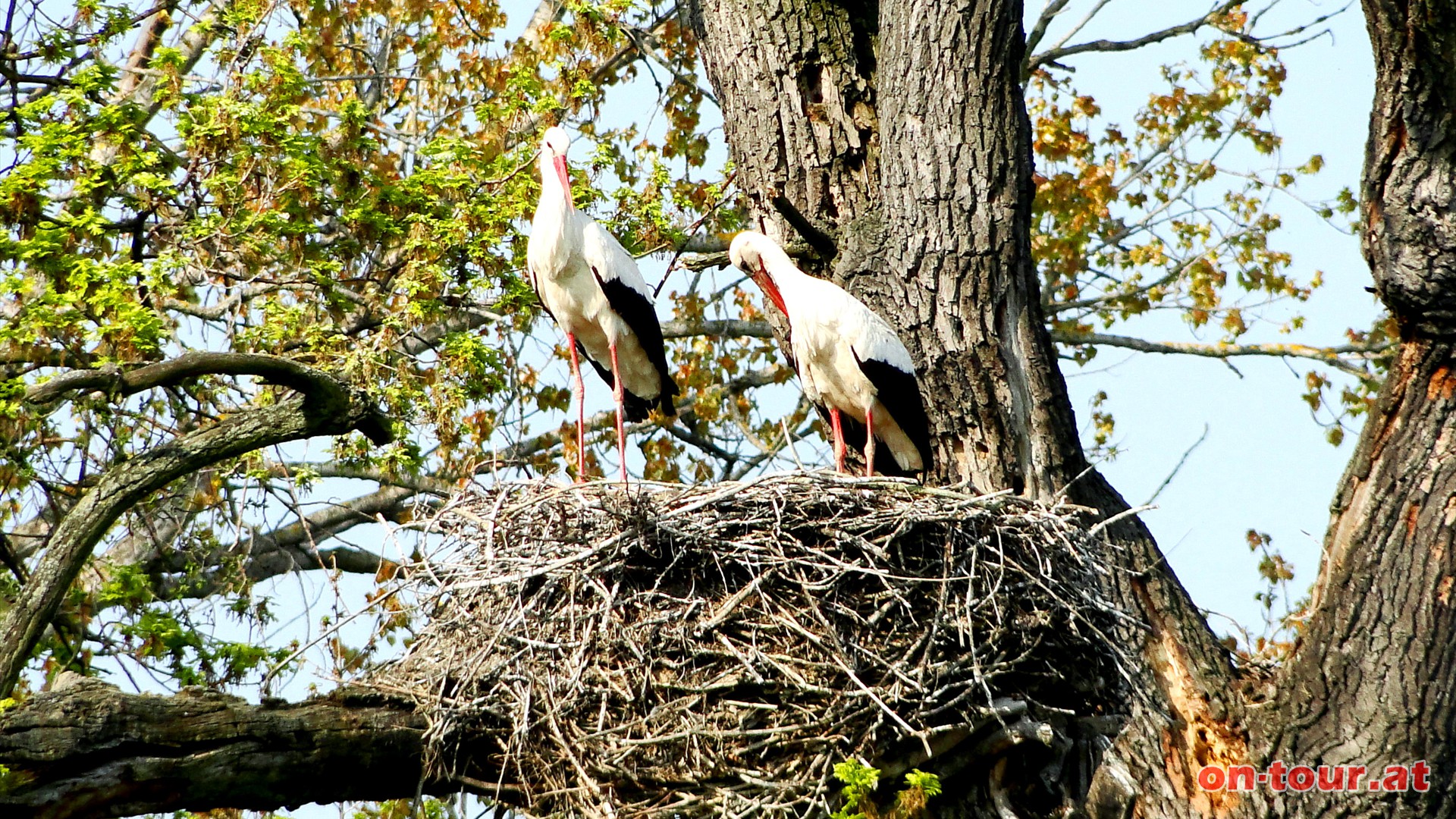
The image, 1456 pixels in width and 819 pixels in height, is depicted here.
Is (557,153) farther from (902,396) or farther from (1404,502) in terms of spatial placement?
(1404,502)

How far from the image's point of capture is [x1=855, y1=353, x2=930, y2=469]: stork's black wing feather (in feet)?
20.2

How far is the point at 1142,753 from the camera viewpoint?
5734 mm

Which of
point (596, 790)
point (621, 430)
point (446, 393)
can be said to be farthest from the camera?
point (446, 393)

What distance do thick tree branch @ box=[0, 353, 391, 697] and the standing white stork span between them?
1051 mm

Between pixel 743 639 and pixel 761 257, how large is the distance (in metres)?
2.46

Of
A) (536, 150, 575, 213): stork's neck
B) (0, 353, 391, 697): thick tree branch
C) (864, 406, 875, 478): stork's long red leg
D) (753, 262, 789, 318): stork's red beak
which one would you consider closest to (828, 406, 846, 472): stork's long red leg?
(864, 406, 875, 478): stork's long red leg

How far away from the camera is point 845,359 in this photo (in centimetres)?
643

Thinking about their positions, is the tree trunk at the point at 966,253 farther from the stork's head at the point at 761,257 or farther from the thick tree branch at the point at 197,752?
the thick tree branch at the point at 197,752

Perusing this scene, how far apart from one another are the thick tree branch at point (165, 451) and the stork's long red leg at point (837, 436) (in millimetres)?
2186

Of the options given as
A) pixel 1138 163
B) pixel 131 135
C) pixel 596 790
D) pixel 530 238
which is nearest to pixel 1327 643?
pixel 596 790

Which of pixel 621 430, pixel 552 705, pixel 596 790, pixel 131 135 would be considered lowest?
pixel 596 790

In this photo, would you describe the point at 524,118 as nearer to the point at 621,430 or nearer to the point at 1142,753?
the point at 621,430

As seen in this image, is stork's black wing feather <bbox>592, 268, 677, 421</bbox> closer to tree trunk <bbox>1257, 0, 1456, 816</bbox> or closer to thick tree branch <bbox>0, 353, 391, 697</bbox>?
thick tree branch <bbox>0, 353, 391, 697</bbox>

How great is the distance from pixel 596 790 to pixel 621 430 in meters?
2.55
